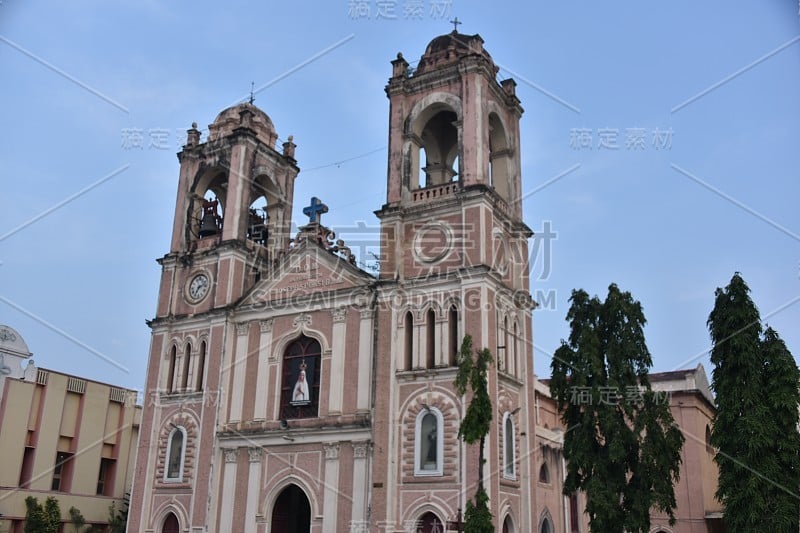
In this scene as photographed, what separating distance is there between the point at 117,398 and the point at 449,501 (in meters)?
22.7

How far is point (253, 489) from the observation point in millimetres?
26391

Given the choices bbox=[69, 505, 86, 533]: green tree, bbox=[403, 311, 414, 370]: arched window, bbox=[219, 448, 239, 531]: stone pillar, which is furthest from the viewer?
bbox=[69, 505, 86, 533]: green tree

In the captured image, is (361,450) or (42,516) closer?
(361,450)

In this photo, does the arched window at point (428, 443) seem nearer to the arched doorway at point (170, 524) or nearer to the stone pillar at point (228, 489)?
the stone pillar at point (228, 489)

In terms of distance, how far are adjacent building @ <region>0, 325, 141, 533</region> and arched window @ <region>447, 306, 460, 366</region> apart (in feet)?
68.4

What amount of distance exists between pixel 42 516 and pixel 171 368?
968 cm

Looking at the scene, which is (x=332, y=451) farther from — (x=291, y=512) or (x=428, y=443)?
(x=428, y=443)

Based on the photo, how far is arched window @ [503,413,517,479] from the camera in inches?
945

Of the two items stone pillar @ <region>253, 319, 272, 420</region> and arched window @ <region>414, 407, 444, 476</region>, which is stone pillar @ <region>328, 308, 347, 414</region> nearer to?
stone pillar @ <region>253, 319, 272, 420</region>

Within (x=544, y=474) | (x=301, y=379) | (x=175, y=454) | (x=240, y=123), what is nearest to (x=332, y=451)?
(x=301, y=379)

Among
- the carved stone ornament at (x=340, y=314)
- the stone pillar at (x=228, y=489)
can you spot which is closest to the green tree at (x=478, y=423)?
the carved stone ornament at (x=340, y=314)

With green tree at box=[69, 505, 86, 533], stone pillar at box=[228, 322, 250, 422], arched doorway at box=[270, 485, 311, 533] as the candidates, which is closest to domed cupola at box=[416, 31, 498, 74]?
stone pillar at box=[228, 322, 250, 422]

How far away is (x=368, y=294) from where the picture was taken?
26562 millimetres

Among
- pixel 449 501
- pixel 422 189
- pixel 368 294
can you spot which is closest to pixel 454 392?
pixel 449 501
